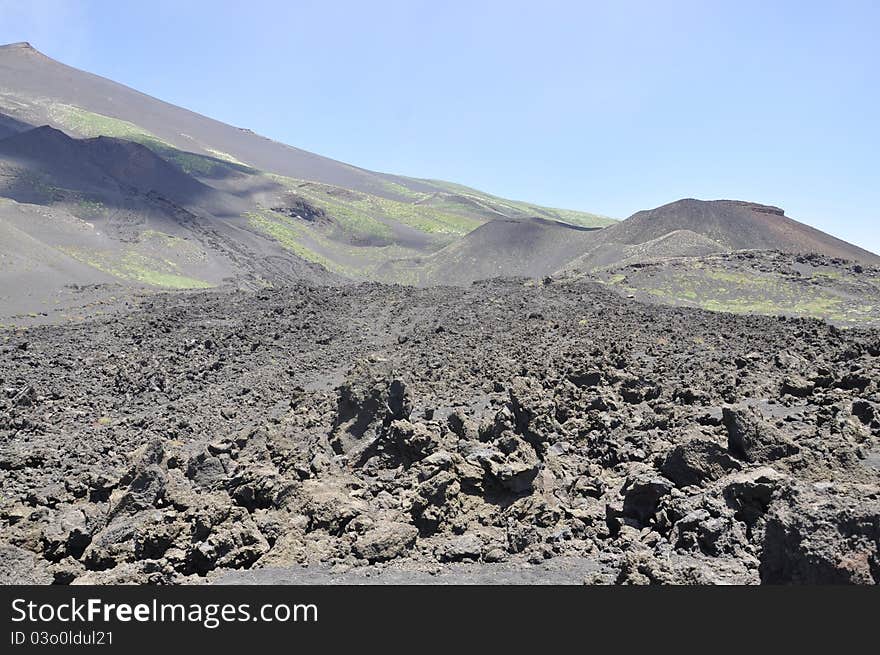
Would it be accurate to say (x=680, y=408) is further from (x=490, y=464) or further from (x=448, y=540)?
(x=448, y=540)

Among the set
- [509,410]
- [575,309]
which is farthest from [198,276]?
[509,410]

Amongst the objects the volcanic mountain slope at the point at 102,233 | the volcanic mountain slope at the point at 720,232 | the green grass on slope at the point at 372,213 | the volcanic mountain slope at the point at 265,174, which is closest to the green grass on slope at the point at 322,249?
the volcanic mountain slope at the point at 265,174

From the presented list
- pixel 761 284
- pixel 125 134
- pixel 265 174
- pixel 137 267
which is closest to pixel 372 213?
pixel 265 174

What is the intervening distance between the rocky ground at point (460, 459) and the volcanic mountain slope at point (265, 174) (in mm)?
45727

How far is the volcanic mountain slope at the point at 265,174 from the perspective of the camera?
7469 centimetres

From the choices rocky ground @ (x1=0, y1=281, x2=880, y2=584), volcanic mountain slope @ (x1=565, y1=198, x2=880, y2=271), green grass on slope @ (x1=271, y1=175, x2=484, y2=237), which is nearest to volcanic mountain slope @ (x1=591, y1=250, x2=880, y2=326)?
rocky ground @ (x1=0, y1=281, x2=880, y2=584)

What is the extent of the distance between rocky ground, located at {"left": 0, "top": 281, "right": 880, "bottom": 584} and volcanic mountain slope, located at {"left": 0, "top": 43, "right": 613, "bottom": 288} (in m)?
45.7

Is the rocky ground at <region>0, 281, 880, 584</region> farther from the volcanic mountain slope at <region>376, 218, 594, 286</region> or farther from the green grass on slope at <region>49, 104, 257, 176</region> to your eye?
the green grass on slope at <region>49, 104, 257, 176</region>

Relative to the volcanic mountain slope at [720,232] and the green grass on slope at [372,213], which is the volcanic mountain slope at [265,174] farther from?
the volcanic mountain slope at [720,232]

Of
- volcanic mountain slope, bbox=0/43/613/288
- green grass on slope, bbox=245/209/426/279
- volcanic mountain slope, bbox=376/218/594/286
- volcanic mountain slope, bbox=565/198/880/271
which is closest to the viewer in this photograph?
volcanic mountain slope, bbox=565/198/880/271

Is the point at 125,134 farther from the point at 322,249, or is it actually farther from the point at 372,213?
the point at 322,249

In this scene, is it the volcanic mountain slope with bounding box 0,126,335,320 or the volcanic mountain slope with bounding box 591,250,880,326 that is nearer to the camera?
the volcanic mountain slope with bounding box 591,250,880,326

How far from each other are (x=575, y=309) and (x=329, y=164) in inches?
5438

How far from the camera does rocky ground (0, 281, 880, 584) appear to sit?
248 inches
